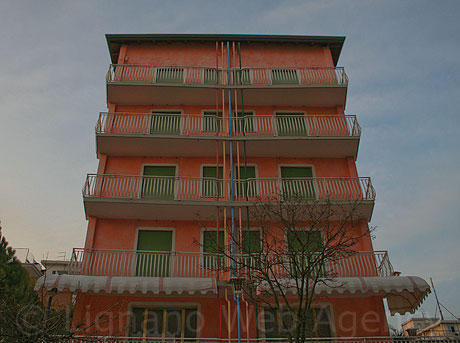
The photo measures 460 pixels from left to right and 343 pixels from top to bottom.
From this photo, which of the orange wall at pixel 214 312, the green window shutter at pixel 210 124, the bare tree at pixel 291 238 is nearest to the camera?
the bare tree at pixel 291 238

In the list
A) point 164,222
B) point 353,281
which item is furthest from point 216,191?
point 353,281

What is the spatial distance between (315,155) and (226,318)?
7.89 meters

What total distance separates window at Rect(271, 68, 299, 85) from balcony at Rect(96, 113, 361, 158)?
7.02ft

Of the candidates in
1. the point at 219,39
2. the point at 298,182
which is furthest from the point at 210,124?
the point at 219,39

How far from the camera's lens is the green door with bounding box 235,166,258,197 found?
52.2ft

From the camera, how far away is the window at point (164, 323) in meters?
13.5

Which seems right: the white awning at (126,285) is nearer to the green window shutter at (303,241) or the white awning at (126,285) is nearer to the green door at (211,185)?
the green window shutter at (303,241)

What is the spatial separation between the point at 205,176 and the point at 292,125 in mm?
4625

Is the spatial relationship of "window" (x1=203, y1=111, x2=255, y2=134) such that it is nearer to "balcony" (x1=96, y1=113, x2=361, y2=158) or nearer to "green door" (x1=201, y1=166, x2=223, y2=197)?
"balcony" (x1=96, y1=113, x2=361, y2=158)

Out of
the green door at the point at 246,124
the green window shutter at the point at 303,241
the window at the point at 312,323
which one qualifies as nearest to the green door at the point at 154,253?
the window at the point at 312,323

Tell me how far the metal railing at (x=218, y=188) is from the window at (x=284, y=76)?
214 inches

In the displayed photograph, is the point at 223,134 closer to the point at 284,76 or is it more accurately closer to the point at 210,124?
→ the point at 210,124

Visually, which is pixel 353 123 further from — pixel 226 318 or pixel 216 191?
pixel 226 318

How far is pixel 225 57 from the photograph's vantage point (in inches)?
805
